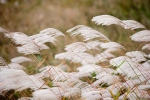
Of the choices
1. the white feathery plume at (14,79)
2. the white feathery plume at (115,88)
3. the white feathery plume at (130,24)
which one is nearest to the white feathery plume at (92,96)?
the white feathery plume at (115,88)

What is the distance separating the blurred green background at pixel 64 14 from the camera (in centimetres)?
501

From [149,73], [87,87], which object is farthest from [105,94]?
[149,73]

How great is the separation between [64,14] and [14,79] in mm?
4867

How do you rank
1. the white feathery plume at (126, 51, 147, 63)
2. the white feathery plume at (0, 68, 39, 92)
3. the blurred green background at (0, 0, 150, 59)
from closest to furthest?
1. the white feathery plume at (0, 68, 39, 92)
2. the white feathery plume at (126, 51, 147, 63)
3. the blurred green background at (0, 0, 150, 59)

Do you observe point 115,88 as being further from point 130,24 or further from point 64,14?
point 64,14

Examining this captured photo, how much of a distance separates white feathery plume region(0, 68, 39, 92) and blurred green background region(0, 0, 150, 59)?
9.26ft

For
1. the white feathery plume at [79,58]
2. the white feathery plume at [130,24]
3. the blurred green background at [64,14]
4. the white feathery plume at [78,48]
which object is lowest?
the blurred green background at [64,14]

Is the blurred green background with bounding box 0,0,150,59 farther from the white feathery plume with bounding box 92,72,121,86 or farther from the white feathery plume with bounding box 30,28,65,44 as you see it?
the white feathery plume with bounding box 92,72,121,86

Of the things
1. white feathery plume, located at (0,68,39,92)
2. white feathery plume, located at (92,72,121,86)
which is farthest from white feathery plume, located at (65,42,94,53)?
white feathery plume, located at (0,68,39,92)

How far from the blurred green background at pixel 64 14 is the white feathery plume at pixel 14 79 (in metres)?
2.82

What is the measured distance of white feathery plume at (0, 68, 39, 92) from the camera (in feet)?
4.68

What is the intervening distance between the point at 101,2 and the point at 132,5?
102cm

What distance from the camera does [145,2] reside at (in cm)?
561

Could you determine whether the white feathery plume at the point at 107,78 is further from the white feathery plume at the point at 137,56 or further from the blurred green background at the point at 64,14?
the blurred green background at the point at 64,14
